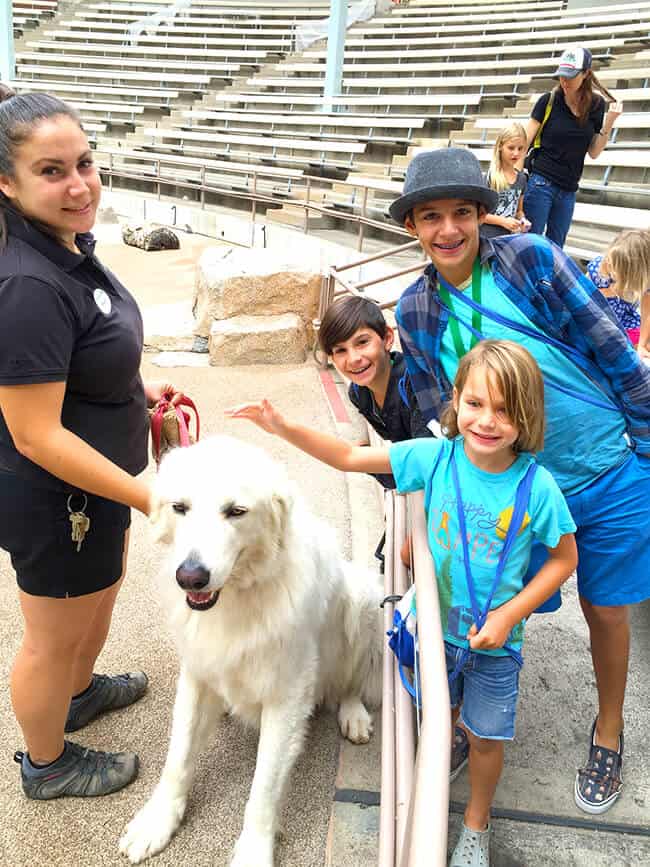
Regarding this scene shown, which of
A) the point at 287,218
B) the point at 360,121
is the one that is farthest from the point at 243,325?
the point at 360,121

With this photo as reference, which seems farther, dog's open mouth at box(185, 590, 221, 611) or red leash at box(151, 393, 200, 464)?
red leash at box(151, 393, 200, 464)

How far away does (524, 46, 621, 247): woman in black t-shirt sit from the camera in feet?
15.2

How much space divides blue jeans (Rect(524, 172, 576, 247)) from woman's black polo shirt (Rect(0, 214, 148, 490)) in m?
4.29

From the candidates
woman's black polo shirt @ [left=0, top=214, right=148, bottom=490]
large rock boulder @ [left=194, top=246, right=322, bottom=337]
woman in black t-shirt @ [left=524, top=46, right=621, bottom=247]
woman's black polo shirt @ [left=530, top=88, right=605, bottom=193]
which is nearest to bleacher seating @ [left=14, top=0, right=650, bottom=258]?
woman in black t-shirt @ [left=524, top=46, right=621, bottom=247]

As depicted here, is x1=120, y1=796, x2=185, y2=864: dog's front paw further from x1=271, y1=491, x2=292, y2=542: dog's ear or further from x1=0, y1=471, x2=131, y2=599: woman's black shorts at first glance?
x1=271, y1=491, x2=292, y2=542: dog's ear

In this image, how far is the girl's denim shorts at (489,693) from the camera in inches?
67.0

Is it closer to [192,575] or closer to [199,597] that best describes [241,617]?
[199,597]

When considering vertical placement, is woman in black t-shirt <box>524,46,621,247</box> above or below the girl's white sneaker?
above

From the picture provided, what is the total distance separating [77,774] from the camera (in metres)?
2.05

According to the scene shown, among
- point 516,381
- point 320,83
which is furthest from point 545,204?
point 320,83

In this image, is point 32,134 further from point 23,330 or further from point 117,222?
point 117,222

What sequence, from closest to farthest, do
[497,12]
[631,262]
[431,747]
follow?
[431,747] < [631,262] < [497,12]

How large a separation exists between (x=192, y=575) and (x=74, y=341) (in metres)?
0.65

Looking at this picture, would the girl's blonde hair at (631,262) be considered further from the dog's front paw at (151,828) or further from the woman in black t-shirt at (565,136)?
the dog's front paw at (151,828)
